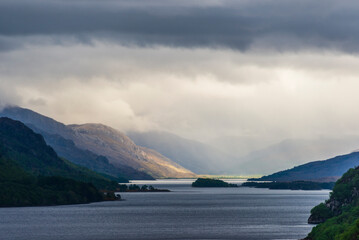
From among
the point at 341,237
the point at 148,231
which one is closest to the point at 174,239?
the point at 148,231

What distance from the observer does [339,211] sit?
181875 millimetres

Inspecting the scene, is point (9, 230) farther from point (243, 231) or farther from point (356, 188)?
point (356, 188)

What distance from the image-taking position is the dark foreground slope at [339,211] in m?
132

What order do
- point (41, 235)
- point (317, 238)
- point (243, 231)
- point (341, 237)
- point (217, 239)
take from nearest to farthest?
point (341, 237)
point (317, 238)
point (217, 239)
point (41, 235)
point (243, 231)

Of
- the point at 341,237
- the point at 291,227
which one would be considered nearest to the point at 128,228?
the point at 291,227

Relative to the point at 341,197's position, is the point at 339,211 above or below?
below

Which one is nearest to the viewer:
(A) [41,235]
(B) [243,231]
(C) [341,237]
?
(C) [341,237]

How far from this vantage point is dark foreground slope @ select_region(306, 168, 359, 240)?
132025 mm

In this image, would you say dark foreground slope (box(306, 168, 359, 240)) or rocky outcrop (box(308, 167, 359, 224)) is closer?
dark foreground slope (box(306, 168, 359, 240))

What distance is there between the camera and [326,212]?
192 metres

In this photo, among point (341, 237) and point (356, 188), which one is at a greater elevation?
point (356, 188)

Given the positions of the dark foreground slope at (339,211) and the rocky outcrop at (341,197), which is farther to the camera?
the rocky outcrop at (341,197)

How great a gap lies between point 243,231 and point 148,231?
85.8 feet

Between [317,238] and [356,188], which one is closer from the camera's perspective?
[317,238]
